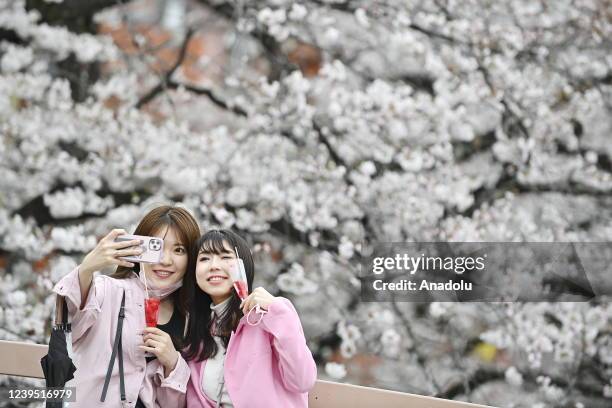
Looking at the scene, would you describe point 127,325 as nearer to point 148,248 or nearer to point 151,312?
point 151,312

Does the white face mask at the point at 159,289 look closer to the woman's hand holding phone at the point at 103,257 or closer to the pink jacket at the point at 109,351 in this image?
the pink jacket at the point at 109,351

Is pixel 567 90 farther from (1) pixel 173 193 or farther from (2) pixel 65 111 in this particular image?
(2) pixel 65 111

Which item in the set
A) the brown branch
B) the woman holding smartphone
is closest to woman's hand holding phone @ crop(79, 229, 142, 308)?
the woman holding smartphone

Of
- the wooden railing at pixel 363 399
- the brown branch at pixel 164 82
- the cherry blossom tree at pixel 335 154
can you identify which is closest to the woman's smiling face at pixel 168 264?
the wooden railing at pixel 363 399

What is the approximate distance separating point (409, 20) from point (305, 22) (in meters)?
0.62

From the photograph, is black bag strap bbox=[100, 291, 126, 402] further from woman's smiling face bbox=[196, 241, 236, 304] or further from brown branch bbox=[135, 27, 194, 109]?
brown branch bbox=[135, 27, 194, 109]

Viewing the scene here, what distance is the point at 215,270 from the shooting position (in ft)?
6.77

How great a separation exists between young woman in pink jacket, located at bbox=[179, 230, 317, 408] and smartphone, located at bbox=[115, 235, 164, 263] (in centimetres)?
16

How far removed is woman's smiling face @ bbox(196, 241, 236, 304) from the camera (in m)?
2.07

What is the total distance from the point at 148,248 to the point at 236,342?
1.24 ft

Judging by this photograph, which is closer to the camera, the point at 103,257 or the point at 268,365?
the point at 103,257

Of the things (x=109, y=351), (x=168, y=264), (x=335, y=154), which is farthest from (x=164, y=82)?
(x=109, y=351)

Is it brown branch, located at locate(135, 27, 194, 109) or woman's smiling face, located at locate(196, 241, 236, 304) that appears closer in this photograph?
woman's smiling face, located at locate(196, 241, 236, 304)

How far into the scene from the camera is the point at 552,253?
406cm
